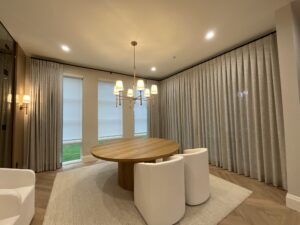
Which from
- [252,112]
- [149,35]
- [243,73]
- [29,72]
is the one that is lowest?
[252,112]

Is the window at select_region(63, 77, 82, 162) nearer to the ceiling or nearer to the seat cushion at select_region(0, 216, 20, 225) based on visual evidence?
the ceiling

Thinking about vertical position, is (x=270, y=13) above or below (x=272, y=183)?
above

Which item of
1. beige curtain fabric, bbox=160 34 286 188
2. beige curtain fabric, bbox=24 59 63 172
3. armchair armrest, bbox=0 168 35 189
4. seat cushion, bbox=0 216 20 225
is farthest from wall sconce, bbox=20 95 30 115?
beige curtain fabric, bbox=160 34 286 188

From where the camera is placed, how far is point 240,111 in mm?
3109

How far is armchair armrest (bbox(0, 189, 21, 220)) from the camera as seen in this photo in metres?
1.29

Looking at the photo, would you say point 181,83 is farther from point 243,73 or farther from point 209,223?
point 209,223

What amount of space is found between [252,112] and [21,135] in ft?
16.4

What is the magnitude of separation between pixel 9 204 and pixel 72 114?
307 centimetres

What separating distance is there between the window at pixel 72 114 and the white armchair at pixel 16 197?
2319 mm

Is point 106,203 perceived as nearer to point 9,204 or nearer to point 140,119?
point 9,204

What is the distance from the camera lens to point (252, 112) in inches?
115

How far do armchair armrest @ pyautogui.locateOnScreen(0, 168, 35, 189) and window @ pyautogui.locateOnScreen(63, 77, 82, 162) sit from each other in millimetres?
2314

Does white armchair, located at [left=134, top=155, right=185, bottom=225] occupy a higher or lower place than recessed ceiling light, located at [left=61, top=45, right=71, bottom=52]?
lower

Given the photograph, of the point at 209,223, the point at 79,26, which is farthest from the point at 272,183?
the point at 79,26
